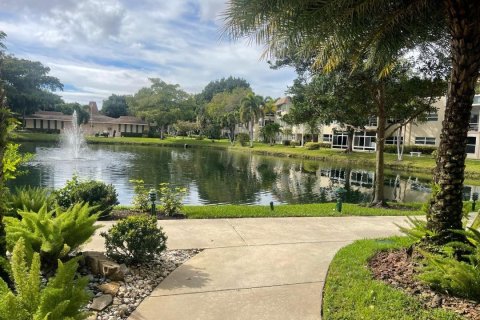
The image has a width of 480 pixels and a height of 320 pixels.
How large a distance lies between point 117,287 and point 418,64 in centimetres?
1209

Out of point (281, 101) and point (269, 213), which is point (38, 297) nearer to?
point (269, 213)

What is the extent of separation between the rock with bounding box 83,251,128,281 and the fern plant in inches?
52.4

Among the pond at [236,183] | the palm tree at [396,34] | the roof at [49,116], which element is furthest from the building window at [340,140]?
the roof at [49,116]

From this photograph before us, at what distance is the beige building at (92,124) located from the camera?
72.0 meters

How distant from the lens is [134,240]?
548 centimetres

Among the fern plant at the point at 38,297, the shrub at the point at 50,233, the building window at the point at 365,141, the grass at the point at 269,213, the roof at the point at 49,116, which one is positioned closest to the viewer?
the fern plant at the point at 38,297

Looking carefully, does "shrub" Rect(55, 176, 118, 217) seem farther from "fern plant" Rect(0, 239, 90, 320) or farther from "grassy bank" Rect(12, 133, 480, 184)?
"grassy bank" Rect(12, 133, 480, 184)

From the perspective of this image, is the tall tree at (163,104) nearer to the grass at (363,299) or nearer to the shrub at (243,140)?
the shrub at (243,140)

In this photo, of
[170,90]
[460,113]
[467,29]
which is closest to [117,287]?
[460,113]

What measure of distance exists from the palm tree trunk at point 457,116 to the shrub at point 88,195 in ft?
23.6

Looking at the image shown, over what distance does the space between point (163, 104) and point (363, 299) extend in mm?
72213

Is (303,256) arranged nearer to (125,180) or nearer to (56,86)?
(125,180)

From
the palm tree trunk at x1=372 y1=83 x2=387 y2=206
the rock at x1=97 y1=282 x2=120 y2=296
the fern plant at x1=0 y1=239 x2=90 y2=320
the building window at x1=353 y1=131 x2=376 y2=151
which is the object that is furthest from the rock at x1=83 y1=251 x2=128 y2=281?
the building window at x1=353 y1=131 x2=376 y2=151

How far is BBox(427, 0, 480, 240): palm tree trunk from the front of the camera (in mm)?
5410
